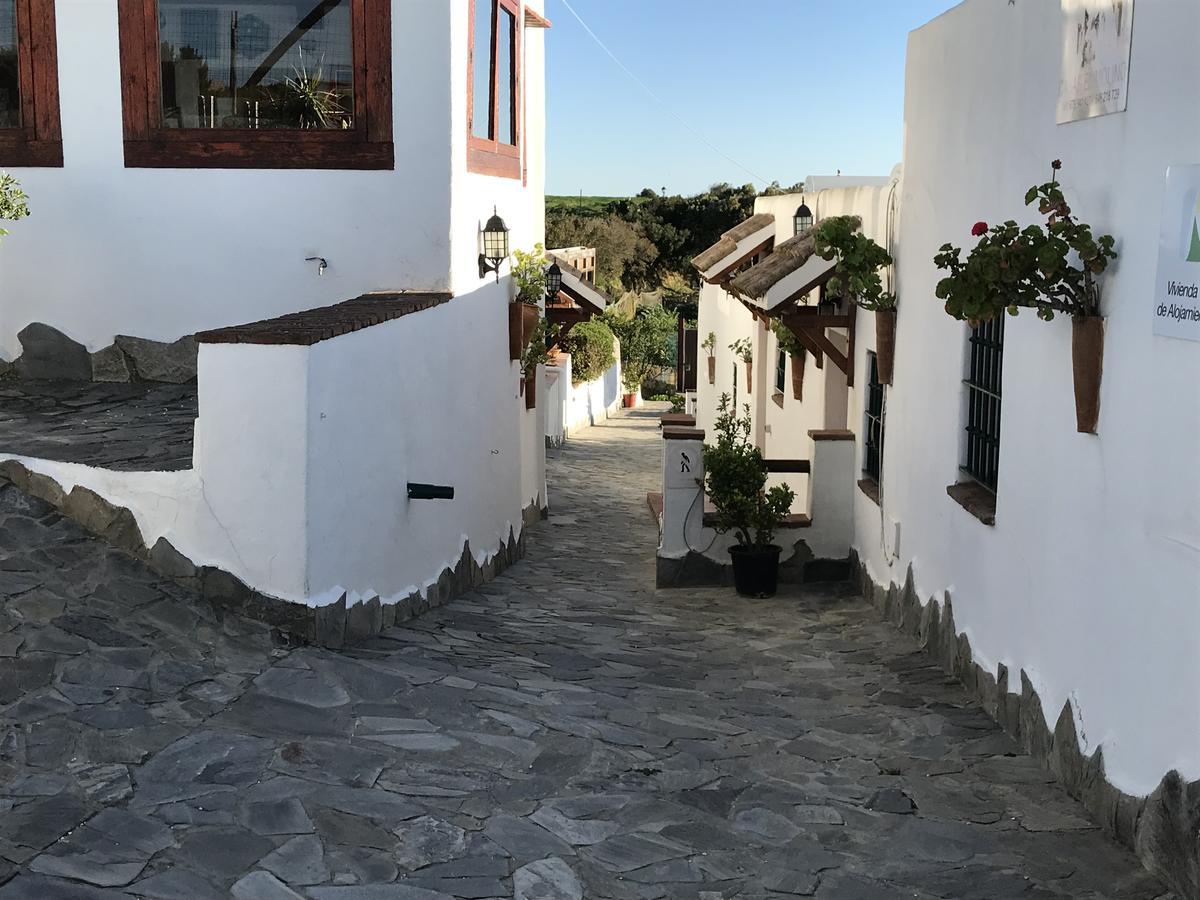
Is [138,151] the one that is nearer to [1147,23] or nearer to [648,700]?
[648,700]

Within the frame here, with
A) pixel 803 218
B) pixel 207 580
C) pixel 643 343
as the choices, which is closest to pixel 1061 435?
pixel 207 580

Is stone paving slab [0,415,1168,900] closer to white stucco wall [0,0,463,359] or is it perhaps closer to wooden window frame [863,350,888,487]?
wooden window frame [863,350,888,487]

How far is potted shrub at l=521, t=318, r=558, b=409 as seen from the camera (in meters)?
13.9

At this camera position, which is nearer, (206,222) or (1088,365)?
(1088,365)

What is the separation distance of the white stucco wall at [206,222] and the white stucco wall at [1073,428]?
3980 millimetres

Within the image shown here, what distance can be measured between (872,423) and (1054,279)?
5531 millimetres

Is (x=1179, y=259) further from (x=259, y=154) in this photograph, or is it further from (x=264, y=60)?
(x=259, y=154)

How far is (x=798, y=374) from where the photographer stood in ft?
45.7

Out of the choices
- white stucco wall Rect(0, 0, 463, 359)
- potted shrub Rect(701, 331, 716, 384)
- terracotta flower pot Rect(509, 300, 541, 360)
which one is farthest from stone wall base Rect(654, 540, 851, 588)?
potted shrub Rect(701, 331, 716, 384)

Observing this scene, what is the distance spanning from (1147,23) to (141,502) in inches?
219

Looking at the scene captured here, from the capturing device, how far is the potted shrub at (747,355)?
55.9ft

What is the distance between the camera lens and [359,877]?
4.77m

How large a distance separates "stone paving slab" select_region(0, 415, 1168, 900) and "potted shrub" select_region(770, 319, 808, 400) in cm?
555

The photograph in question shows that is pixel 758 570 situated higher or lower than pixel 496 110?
lower
